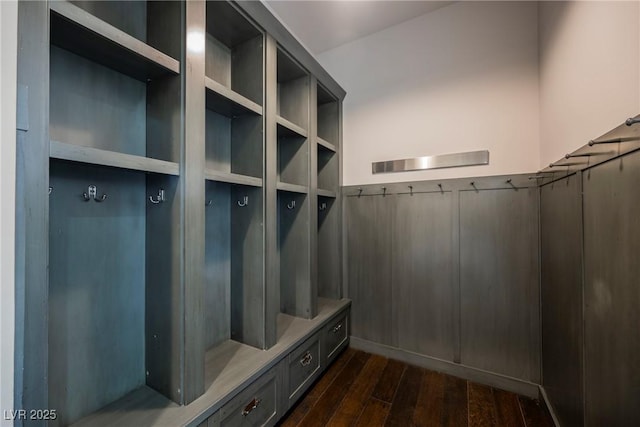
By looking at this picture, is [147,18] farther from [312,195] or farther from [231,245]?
[312,195]

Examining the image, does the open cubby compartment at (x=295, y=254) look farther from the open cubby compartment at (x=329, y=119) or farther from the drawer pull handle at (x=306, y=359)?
the open cubby compartment at (x=329, y=119)

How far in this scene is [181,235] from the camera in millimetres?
1303

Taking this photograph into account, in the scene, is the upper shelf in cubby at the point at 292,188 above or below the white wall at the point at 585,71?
below

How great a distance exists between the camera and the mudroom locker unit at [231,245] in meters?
1.00

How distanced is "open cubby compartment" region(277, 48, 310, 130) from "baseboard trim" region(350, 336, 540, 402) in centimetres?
223

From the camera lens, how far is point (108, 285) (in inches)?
52.6

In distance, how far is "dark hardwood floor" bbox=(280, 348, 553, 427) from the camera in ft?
5.90

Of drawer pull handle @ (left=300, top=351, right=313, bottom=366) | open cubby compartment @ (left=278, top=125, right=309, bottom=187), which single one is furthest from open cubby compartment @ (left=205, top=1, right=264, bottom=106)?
drawer pull handle @ (left=300, top=351, right=313, bottom=366)

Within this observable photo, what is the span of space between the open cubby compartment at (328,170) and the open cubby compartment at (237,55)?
3.70ft

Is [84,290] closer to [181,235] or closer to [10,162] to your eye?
[181,235]

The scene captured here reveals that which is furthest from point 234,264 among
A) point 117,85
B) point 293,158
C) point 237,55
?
point 237,55

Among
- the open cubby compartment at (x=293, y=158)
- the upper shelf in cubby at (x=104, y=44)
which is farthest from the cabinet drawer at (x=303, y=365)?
the upper shelf in cubby at (x=104, y=44)

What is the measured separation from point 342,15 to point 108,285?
9.25 feet

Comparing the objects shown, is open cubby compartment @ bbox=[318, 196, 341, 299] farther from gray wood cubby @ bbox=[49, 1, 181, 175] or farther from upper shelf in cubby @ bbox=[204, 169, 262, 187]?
gray wood cubby @ bbox=[49, 1, 181, 175]
